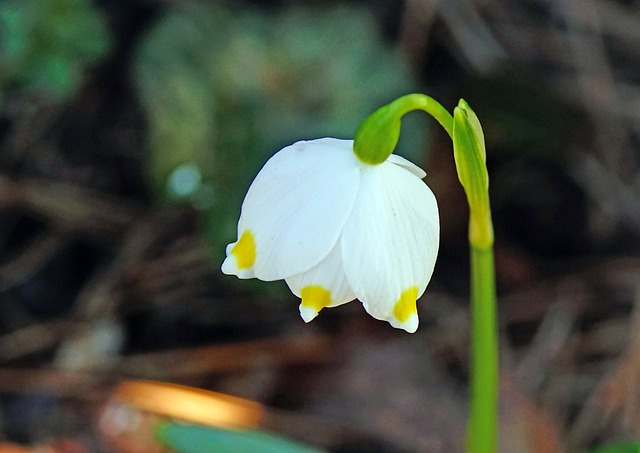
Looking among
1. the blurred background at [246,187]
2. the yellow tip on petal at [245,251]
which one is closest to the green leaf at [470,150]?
the yellow tip on petal at [245,251]

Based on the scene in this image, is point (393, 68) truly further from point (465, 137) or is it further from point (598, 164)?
point (465, 137)

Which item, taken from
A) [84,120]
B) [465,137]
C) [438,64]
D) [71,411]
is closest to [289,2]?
[438,64]

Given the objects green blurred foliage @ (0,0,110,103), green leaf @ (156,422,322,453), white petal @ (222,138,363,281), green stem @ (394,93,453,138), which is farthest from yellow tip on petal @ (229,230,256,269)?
green blurred foliage @ (0,0,110,103)

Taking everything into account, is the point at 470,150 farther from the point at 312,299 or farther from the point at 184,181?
the point at 184,181

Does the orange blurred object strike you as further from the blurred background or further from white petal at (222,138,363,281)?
white petal at (222,138,363,281)

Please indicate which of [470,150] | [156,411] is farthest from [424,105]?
[156,411]
